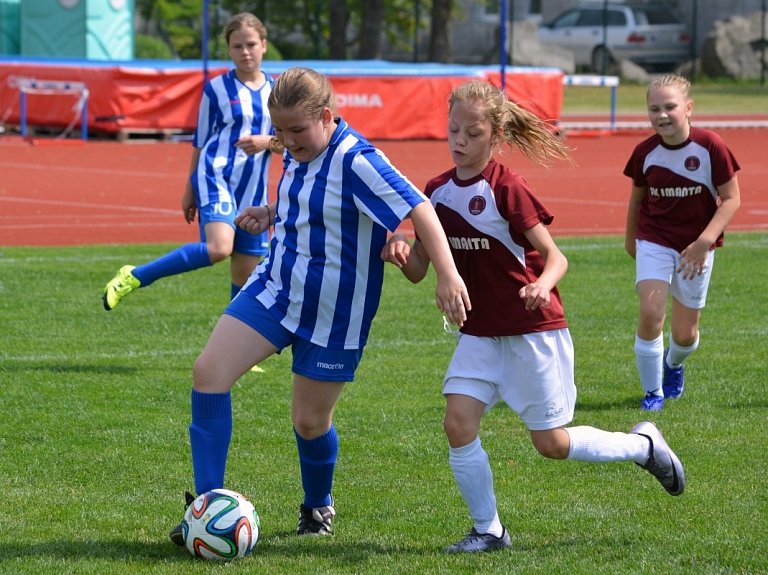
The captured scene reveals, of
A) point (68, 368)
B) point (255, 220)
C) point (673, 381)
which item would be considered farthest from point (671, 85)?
point (68, 368)

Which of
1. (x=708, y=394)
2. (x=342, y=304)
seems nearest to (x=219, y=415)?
(x=342, y=304)

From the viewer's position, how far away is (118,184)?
54.9 feet

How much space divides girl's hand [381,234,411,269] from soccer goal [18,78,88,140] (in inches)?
752

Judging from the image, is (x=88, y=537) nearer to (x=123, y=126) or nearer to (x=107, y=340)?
(x=107, y=340)

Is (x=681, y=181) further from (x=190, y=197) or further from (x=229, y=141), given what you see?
(x=190, y=197)

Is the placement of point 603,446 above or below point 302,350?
below

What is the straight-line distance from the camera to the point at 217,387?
3.90m

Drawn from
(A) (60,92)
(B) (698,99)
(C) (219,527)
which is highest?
(C) (219,527)

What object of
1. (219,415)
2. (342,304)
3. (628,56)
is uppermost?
(342,304)

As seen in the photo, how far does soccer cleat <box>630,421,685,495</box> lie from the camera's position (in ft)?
14.2

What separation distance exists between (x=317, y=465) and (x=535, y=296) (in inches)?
42.3

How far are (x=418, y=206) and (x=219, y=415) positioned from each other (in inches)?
38.9

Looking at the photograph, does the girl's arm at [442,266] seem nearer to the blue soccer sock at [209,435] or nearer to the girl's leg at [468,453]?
the girl's leg at [468,453]

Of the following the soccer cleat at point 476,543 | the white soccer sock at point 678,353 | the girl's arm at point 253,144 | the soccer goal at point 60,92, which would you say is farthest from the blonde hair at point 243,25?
the soccer goal at point 60,92
